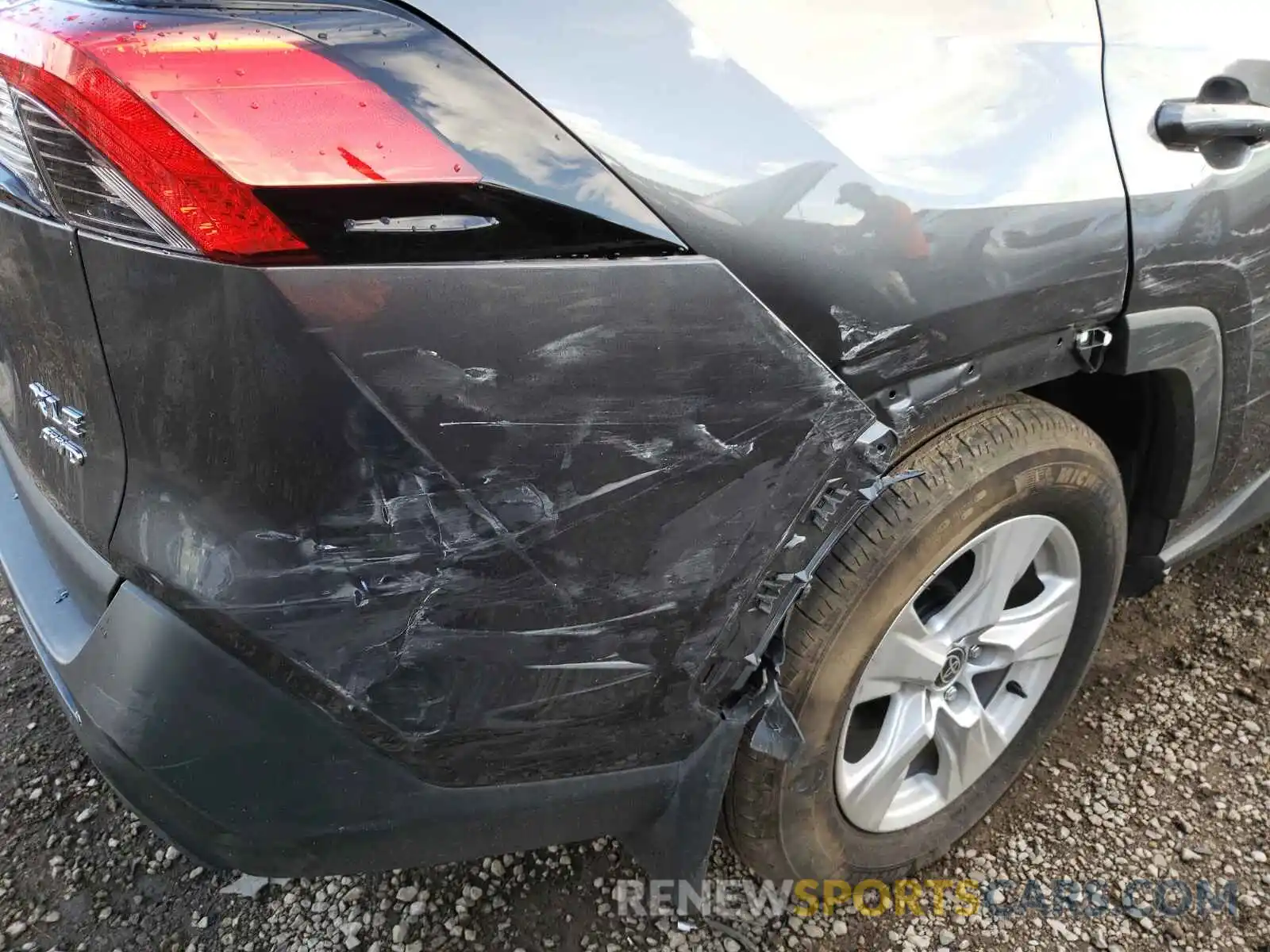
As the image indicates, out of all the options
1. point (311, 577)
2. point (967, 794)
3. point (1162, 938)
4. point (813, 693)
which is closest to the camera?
point (311, 577)

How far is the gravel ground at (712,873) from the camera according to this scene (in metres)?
1.81

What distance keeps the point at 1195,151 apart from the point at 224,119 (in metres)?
1.48

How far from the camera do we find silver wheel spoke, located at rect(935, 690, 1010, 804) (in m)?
1.85

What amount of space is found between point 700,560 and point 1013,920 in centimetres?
120

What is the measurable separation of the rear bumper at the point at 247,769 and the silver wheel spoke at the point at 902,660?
0.33 metres

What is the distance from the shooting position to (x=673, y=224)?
42.0 inches

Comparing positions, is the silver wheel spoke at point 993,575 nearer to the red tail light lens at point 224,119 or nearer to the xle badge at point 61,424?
the red tail light lens at point 224,119

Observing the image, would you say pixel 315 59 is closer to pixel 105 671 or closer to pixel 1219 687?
pixel 105 671

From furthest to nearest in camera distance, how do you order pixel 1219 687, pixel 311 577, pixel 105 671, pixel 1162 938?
pixel 1219 687, pixel 1162 938, pixel 105 671, pixel 311 577

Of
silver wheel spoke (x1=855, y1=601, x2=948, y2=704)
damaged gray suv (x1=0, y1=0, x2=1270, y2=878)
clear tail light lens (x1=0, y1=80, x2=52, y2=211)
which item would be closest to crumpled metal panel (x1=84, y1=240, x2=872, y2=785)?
damaged gray suv (x1=0, y1=0, x2=1270, y2=878)

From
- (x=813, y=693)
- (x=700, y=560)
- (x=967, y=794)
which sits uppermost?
(x=700, y=560)

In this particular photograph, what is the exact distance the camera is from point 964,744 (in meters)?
1.87

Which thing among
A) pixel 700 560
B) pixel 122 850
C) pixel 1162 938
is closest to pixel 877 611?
pixel 700 560

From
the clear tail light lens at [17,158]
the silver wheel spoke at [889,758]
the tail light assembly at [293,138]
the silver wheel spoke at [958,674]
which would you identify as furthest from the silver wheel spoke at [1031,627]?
the clear tail light lens at [17,158]
